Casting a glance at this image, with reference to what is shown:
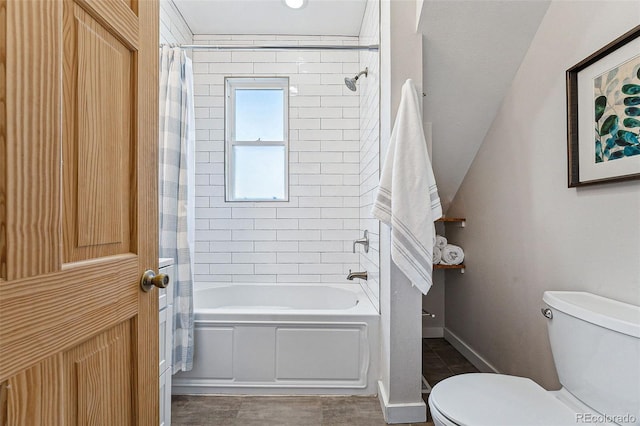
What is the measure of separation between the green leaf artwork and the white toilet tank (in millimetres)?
563

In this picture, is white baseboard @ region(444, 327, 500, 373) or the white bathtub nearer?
the white bathtub

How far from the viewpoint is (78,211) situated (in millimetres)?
765

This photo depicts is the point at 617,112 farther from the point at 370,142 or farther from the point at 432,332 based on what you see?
the point at 432,332

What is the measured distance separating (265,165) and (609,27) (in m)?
2.43

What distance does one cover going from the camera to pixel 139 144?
0.99 meters

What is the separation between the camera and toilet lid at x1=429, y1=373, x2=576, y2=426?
1.18 meters

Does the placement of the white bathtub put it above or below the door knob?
below

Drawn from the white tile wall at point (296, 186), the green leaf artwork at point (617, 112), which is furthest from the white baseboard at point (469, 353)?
the green leaf artwork at point (617, 112)

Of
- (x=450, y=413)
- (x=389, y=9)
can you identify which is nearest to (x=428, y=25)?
(x=389, y=9)

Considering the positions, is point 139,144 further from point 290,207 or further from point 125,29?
point 290,207

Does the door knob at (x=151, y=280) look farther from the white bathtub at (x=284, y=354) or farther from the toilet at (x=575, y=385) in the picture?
the white bathtub at (x=284, y=354)

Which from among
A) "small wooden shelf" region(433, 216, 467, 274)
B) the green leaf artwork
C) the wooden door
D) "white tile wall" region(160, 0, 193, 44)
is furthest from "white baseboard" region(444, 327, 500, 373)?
"white tile wall" region(160, 0, 193, 44)

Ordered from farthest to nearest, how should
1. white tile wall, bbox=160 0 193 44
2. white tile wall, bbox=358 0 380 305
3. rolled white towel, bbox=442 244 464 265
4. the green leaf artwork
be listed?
rolled white towel, bbox=442 244 464 265 < white tile wall, bbox=160 0 193 44 < white tile wall, bbox=358 0 380 305 < the green leaf artwork

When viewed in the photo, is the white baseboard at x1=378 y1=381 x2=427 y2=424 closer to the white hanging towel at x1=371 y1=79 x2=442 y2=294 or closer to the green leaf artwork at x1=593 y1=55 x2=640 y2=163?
the white hanging towel at x1=371 y1=79 x2=442 y2=294
